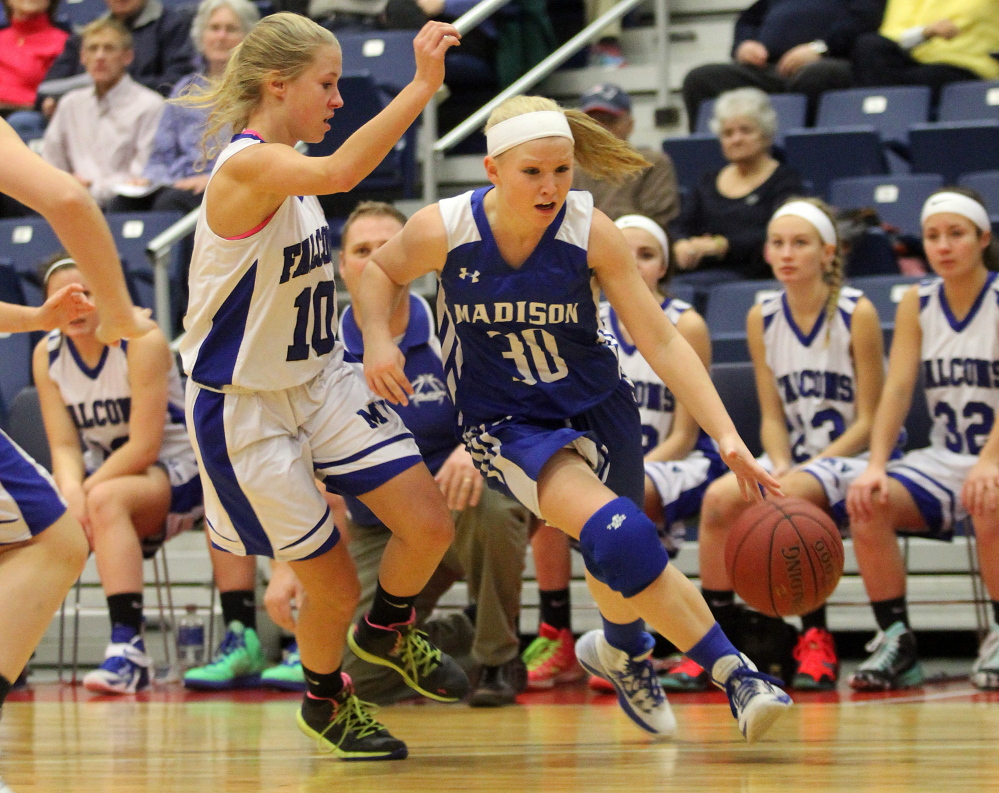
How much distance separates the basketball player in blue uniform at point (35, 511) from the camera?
92.6 inches

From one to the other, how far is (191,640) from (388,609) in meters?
2.19

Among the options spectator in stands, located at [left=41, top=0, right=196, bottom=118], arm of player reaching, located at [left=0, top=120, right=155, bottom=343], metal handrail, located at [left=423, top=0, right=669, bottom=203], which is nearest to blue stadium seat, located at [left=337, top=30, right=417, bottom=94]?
metal handrail, located at [left=423, top=0, right=669, bottom=203]

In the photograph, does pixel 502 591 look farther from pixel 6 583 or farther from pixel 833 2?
pixel 833 2

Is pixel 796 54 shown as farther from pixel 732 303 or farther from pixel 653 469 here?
pixel 653 469

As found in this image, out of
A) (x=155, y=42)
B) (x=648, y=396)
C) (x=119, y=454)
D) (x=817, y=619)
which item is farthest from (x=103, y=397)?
(x=155, y=42)

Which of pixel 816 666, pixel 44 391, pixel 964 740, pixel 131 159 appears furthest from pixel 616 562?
pixel 131 159

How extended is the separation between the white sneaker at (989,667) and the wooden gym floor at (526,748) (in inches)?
4.5

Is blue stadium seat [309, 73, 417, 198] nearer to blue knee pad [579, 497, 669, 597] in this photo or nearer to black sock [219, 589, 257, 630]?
black sock [219, 589, 257, 630]

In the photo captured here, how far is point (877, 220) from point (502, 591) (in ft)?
8.66

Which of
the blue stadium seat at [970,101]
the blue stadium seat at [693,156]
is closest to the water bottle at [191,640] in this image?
the blue stadium seat at [693,156]

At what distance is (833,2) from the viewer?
294 inches

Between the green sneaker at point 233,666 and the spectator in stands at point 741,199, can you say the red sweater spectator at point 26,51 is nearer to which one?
the spectator in stands at point 741,199

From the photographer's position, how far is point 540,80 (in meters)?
7.91

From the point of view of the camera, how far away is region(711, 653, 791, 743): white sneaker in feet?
9.58
